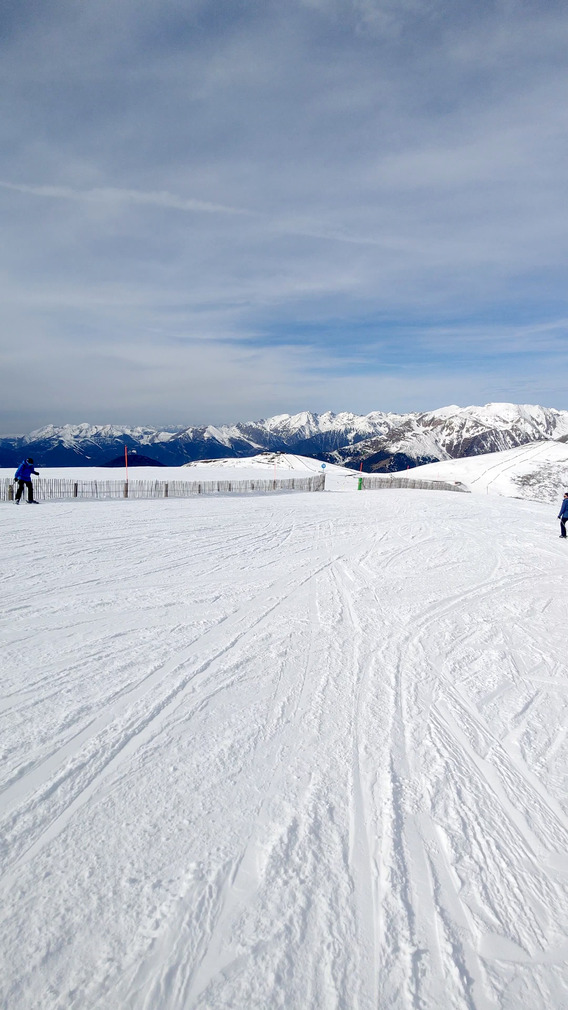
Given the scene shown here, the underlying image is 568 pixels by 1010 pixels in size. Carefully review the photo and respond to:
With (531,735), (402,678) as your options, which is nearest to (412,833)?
(531,735)

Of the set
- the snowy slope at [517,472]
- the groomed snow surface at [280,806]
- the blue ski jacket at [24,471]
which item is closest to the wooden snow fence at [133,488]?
the blue ski jacket at [24,471]

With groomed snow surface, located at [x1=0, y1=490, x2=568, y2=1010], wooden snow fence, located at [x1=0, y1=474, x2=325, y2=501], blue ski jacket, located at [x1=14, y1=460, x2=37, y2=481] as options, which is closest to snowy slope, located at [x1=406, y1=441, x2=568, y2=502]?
wooden snow fence, located at [x1=0, y1=474, x2=325, y2=501]

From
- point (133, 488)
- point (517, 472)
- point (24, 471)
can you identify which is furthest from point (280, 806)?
point (517, 472)

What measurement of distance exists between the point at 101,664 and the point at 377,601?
493 cm

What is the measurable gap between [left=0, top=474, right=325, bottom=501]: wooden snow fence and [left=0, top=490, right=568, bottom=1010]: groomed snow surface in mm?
20261

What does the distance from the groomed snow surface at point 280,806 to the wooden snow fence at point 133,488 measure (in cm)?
2026

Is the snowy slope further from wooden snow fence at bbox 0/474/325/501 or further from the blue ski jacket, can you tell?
the blue ski jacket

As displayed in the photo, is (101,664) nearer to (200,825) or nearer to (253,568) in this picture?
(200,825)

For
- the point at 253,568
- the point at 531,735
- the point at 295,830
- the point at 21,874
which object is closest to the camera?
the point at 21,874

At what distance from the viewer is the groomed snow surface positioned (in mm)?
2383

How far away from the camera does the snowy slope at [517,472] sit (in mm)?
88562

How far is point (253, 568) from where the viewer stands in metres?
10.7

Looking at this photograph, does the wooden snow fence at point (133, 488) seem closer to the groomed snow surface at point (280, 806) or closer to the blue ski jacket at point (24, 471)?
the blue ski jacket at point (24, 471)

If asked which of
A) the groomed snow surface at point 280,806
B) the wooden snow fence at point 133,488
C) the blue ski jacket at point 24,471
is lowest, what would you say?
the groomed snow surface at point 280,806
